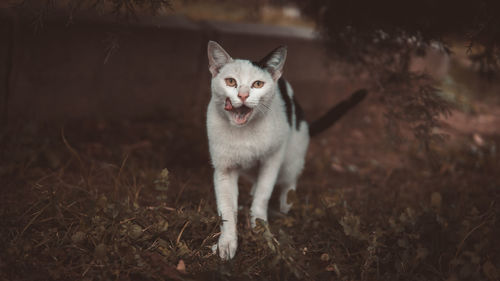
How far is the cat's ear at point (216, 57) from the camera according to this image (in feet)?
7.24

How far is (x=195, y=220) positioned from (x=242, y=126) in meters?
0.53

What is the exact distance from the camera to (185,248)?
78.5 inches

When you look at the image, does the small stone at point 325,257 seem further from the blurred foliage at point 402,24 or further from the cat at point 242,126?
the blurred foliage at point 402,24

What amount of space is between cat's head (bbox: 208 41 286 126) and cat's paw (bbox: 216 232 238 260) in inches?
22.2

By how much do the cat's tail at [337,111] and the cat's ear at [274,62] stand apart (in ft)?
2.71

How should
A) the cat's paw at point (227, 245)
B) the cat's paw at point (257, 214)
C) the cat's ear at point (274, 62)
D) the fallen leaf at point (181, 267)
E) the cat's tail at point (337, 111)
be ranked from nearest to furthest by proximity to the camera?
the fallen leaf at point (181, 267)
the cat's paw at point (227, 245)
the cat's ear at point (274, 62)
the cat's paw at point (257, 214)
the cat's tail at point (337, 111)

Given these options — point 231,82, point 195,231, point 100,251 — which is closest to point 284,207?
point 195,231

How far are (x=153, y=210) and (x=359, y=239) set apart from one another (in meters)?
1.06

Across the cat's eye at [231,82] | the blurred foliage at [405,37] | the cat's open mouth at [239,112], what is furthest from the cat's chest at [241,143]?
the blurred foliage at [405,37]

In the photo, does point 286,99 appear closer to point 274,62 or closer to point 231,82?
point 274,62

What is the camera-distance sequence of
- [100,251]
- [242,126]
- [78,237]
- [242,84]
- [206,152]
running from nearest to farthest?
[100,251] < [78,237] < [242,84] < [242,126] < [206,152]

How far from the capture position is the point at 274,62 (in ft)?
7.30

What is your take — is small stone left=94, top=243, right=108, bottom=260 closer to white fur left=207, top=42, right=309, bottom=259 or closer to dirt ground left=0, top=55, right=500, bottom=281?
dirt ground left=0, top=55, right=500, bottom=281

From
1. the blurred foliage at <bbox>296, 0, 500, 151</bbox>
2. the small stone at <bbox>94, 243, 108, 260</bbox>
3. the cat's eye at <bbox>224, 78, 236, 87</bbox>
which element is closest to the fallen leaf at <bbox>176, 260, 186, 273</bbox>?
the small stone at <bbox>94, 243, 108, 260</bbox>
